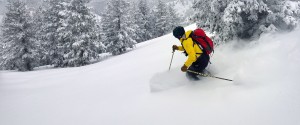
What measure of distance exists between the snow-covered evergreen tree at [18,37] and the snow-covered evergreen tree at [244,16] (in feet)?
112

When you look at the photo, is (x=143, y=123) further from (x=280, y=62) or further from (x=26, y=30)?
(x=26, y=30)

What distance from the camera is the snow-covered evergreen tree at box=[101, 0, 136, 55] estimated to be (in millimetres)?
41375

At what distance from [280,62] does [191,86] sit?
233 cm

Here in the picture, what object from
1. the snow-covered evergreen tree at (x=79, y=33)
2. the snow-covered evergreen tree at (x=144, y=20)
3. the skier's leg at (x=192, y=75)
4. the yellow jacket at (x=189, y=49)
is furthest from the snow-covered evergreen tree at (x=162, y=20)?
the yellow jacket at (x=189, y=49)

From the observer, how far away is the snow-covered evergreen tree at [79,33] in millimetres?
33781

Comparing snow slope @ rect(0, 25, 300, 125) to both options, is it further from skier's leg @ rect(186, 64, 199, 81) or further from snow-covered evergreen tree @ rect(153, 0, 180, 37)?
snow-covered evergreen tree @ rect(153, 0, 180, 37)

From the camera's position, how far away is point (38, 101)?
10.7 metres

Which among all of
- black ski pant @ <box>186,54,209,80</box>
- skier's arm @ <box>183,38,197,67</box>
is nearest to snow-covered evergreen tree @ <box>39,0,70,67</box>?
black ski pant @ <box>186,54,209,80</box>

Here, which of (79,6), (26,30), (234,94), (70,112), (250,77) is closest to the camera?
(234,94)

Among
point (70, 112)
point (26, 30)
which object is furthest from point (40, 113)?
point (26, 30)

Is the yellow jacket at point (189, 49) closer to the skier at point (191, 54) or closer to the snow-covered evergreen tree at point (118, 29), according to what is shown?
the skier at point (191, 54)

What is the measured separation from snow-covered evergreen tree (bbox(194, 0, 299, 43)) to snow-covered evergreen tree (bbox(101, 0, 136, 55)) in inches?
1249

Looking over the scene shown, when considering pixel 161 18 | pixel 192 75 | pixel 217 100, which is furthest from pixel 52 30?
pixel 217 100

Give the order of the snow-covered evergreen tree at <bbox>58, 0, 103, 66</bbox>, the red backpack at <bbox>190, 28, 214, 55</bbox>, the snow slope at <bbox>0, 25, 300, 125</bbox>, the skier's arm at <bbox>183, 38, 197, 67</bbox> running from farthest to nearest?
the snow-covered evergreen tree at <bbox>58, 0, 103, 66</bbox>
the red backpack at <bbox>190, 28, 214, 55</bbox>
the skier's arm at <bbox>183, 38, 197, 67</bbox>
the snow slope at <bbox>0, 25, 300, 125</bbox>
